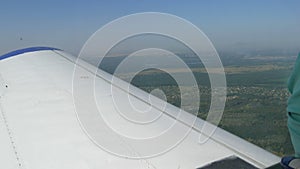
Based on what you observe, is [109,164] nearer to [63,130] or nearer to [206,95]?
[63,130]

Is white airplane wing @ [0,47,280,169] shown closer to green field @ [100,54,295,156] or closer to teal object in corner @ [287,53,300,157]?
green field @ [100,54,295,156]

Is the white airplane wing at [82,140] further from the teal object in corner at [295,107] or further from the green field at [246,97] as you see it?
the teal object in corner at [295,107]

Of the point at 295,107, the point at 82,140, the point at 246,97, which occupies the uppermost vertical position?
the point at 295,107

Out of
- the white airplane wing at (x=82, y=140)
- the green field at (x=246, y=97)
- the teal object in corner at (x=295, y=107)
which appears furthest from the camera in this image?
the green field at (x=246, y=97)

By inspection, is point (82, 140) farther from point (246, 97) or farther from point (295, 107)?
point (246, 97)

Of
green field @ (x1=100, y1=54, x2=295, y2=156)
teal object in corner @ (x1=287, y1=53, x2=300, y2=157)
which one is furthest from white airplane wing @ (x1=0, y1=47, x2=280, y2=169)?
teal object in corner @ (x1=287, y1=53, x2=300, y2=157)

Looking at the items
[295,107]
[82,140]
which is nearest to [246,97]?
[82,140]

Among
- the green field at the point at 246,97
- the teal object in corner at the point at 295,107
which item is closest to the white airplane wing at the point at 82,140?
the green field at the point at 246,97

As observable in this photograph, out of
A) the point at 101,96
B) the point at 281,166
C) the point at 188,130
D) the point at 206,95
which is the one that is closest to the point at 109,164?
the point at 188,130
